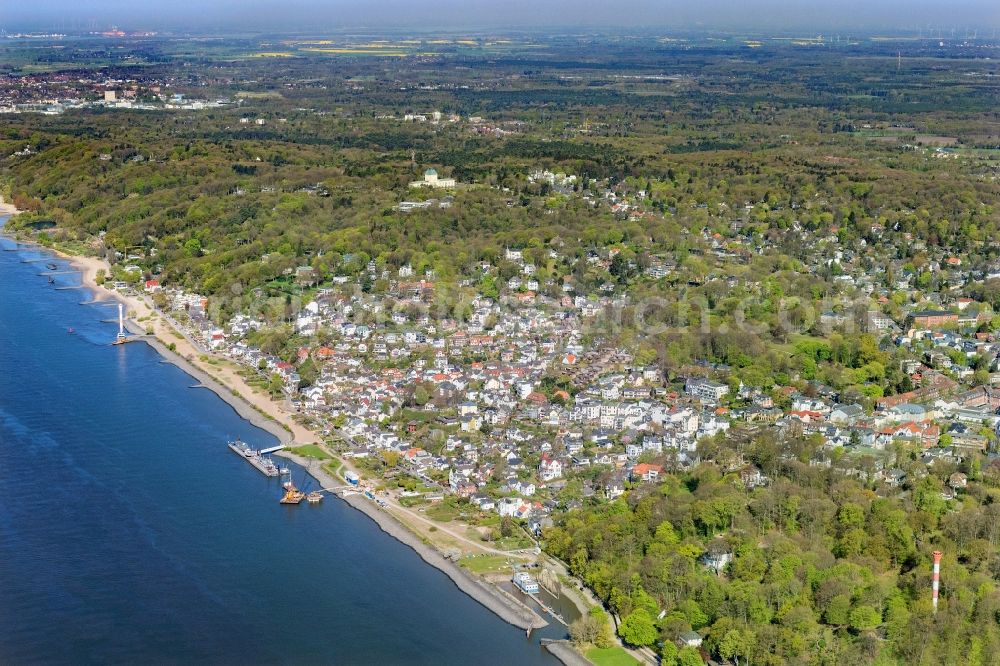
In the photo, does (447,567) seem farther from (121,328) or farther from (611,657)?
(121,328)

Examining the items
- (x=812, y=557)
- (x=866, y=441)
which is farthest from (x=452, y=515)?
(x=866, y=441)

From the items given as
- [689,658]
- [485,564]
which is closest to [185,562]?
[485,564]

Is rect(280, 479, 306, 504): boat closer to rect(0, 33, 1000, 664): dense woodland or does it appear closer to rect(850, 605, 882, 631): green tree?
rect(0, 33, 1000, 664): dense woodland

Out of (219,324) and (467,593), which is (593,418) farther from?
(219,324)

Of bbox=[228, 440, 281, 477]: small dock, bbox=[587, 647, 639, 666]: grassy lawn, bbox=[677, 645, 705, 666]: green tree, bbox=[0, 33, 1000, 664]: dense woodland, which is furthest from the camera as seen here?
bbox=[228, 440, 281, 477]: small dock

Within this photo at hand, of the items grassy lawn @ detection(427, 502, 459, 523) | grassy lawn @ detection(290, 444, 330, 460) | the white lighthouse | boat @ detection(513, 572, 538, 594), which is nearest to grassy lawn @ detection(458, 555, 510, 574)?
boat @ detection(513, 572, 538, 594)

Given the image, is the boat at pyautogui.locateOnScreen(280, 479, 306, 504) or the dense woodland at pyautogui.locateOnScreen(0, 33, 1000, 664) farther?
the boat at pyautogui.locateOnScreen(280, 479, 306, 504)
